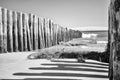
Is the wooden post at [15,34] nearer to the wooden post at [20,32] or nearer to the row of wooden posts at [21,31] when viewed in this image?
the row of wooden posts at [21,31]

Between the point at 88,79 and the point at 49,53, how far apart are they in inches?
82.3

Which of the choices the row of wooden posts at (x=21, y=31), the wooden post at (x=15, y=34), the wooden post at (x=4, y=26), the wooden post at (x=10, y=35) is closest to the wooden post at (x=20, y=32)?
the row of wooden posts at (x=21, y=31)

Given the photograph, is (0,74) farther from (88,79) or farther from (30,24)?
(30,24)

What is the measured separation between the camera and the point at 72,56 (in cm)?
410

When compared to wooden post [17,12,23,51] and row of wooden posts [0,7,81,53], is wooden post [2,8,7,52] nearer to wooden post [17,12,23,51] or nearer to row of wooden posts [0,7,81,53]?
row of wooden posts [0,7,81,53]

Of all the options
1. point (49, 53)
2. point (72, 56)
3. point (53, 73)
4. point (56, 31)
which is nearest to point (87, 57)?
point (72, 56)

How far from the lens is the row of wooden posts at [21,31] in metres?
5.15

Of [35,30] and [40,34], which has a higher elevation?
[35,30]

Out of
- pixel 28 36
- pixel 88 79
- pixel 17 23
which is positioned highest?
pixel 17 23

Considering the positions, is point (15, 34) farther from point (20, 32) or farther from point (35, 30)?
point (35, 30)

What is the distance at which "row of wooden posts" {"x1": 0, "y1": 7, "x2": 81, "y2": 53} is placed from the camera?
16.9ft

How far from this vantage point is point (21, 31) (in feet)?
18.4

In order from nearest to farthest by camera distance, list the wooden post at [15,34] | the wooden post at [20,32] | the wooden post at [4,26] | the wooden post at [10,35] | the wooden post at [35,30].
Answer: the wooden post at [4,26] → the wooden post at [10,35] → the wooden post at [15,34] → the wooden post at [20,32] → the wooden post at [35,30]

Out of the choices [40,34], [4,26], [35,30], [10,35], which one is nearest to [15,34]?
[10,35]
